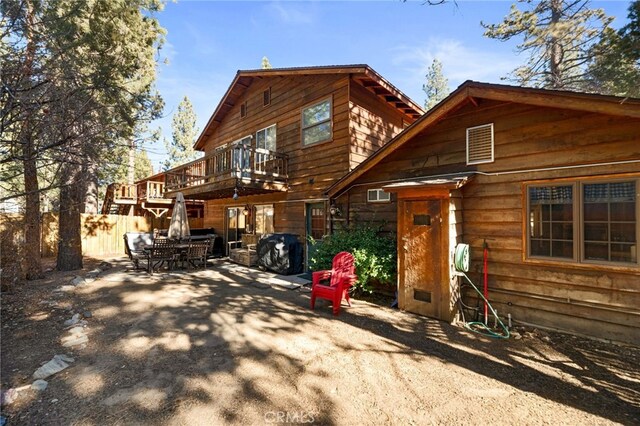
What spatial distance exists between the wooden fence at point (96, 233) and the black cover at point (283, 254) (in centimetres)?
953

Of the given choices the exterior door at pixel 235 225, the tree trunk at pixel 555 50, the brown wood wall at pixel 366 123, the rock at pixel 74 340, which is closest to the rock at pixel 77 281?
the rock at pixel 74 340

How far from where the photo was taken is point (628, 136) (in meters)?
3.84

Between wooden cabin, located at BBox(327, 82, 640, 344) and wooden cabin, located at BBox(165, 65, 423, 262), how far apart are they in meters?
2.71

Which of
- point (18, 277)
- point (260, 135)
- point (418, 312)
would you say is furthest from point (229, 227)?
point (418, 312)

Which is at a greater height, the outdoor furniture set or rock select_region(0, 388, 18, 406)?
the outdoor furniture set

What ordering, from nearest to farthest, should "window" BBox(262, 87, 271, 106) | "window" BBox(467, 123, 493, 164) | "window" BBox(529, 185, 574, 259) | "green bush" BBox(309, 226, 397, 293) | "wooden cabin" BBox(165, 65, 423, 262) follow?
1. "window" BBox(529, 185, 574, 259)
2. "window" BBox(467, 123, 493, 164)
3. "green bush" BBox(309, 226, 397, 293)
4. "wooden cabin" BBox(165, 65, 423, 262)
5. "window" BBox(262, 87, 271, 106)

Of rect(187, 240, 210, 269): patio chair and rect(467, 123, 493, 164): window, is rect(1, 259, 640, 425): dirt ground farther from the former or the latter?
rect(187, 240, 210, 269): patio chair

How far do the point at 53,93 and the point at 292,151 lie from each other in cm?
637

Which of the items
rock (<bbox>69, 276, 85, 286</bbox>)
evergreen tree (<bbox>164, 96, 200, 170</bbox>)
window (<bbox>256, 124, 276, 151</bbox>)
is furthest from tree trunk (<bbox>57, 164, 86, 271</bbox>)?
evergreen tree (<bbox>164, 96, 200, 170</bbox>)

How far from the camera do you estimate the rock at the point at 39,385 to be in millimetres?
2879

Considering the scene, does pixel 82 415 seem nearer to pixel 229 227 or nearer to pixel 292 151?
pixel 292 151

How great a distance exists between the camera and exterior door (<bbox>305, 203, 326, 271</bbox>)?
8662mm

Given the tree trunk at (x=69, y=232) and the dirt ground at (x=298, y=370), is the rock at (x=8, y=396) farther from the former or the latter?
the tree trunk at (x=69, y=232)

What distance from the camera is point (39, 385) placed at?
2.92 m
